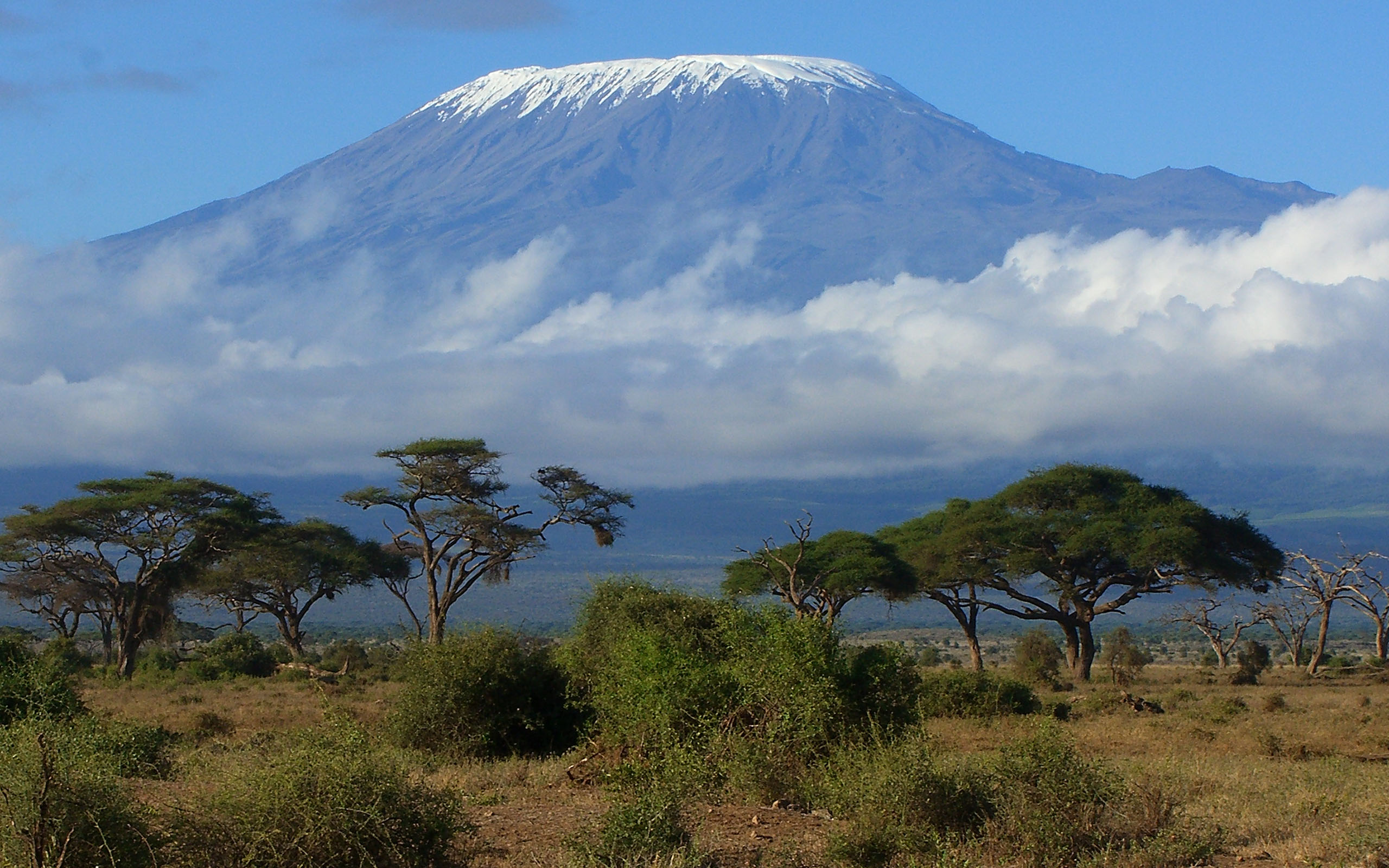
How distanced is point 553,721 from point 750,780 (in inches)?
265

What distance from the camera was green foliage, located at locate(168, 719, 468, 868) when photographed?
8422 mm

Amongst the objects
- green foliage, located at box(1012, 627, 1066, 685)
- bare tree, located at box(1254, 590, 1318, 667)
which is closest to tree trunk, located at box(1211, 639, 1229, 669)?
bare tree, located at box(1254, 590, 1318, 667)

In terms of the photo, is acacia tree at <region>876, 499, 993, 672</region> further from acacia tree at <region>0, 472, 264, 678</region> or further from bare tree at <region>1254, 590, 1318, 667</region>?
acacia tree at <region>0, 472, 264, 678</region>

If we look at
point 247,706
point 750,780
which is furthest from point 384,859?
point 247,706

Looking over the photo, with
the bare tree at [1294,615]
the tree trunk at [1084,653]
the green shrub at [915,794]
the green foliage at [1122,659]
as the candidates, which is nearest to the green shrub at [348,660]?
the tree trunk at [1084,653]

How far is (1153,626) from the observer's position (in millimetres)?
128750

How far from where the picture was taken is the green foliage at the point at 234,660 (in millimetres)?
38938

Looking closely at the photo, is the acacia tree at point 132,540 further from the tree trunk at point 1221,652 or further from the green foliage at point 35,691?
the tree trunk at point 1221,652

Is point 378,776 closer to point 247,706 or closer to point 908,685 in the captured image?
point 908,685

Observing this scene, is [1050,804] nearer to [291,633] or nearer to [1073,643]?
[1073,643]

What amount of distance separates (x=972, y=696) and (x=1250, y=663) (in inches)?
1046

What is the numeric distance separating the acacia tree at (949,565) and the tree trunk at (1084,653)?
326 cm

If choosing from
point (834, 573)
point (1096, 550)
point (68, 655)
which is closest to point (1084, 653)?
point (1096, 550)

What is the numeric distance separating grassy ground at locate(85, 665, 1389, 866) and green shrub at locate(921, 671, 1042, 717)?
70 cm
